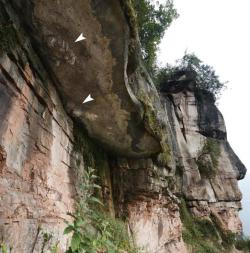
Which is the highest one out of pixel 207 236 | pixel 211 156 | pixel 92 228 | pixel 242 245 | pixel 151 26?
pixel 151 26

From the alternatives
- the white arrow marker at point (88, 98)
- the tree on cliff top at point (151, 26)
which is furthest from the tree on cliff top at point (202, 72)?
the white arrow marker at point (88, 98)

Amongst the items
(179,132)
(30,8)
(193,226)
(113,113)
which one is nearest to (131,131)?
(113,113)

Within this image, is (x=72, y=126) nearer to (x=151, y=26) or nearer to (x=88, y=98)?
(x=88, y=98)

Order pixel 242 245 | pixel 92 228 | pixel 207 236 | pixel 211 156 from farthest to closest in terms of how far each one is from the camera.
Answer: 1. pixel 211 156
2. pixel 242 245
3. pixel 207 236
4. pixel 92 228

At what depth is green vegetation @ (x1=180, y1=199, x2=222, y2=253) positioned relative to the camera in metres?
10.9

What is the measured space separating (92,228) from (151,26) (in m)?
10.5

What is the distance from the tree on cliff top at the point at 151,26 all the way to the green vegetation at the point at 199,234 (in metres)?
6.36

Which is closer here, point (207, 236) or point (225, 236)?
point (207, 236)

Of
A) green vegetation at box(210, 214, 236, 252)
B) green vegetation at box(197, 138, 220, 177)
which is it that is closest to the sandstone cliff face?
green vegetation at box(210, 214, 236, 252)

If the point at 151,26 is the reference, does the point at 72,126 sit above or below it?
below

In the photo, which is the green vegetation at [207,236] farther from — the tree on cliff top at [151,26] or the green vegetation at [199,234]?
the tree on cliff top at [151,26]

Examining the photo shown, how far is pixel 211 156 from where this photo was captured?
48.6ft


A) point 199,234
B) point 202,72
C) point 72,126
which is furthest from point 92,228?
point 202,72

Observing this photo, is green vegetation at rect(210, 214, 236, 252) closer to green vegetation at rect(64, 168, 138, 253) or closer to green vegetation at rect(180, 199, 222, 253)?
green vegetation at rect(180, 199, 222, 253)
